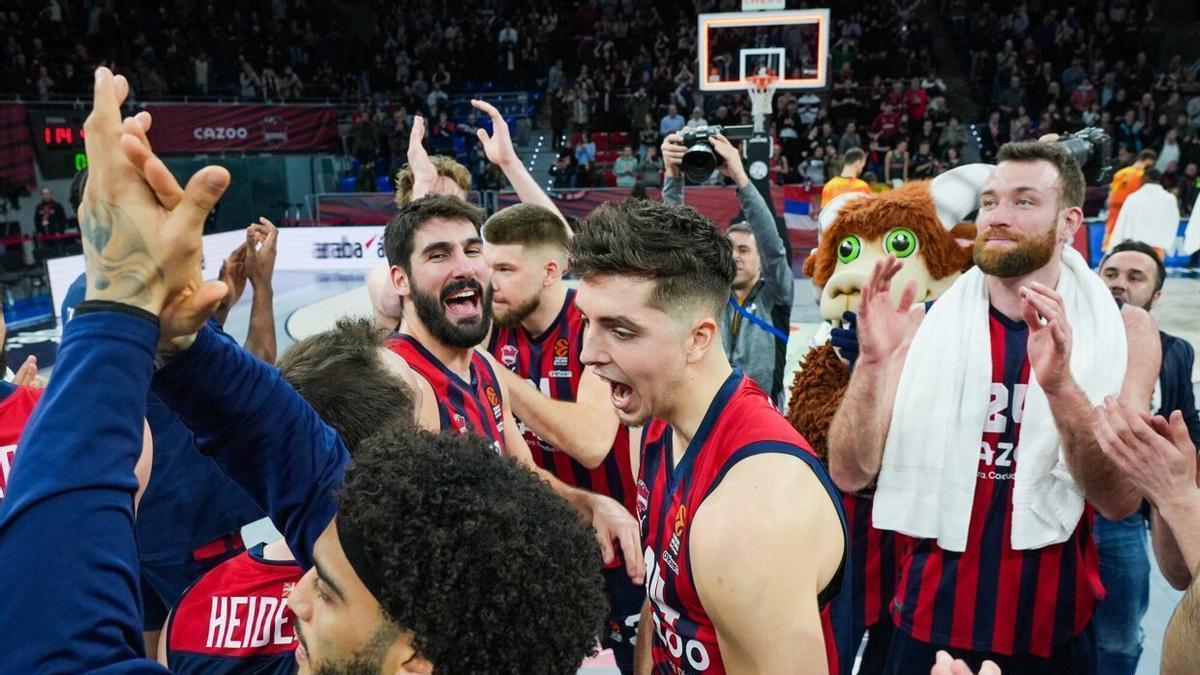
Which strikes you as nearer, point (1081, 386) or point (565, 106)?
point (1081, 386)

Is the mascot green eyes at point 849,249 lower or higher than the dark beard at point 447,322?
higher

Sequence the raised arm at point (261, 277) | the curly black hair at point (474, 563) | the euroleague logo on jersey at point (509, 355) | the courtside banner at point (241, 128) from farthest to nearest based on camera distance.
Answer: the courtside banner at point (241, 128), the euroleague logo on jersey at point (509, 355), the raised arm at point (261, 277), the curly black hair at point (474, 563)

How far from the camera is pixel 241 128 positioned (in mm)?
18984

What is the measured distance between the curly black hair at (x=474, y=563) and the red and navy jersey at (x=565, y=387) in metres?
2.26

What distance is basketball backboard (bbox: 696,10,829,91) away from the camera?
1080 centimetres

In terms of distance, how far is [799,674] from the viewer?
171 cm

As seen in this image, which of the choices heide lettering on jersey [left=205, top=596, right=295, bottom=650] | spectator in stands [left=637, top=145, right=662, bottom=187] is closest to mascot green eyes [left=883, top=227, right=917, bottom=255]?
heide lettering on jersey [left=205, top=596, right=295, bottom=650]

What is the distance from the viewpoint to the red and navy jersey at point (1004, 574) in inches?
104

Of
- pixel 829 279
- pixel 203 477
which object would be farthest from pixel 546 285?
pixel 203 477

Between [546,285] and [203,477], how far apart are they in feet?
4.87

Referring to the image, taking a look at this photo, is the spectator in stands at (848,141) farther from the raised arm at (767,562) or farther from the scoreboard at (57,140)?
the raised arm at (767,562)

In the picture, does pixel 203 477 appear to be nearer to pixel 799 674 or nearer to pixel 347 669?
pixel 347 669

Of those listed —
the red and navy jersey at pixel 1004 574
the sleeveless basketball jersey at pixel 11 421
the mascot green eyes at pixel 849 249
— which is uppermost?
the mascot green eyes at pixel 849 249

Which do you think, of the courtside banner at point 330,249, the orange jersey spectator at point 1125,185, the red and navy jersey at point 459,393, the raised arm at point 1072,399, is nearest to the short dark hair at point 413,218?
the red and navy jersey at point 459,393
